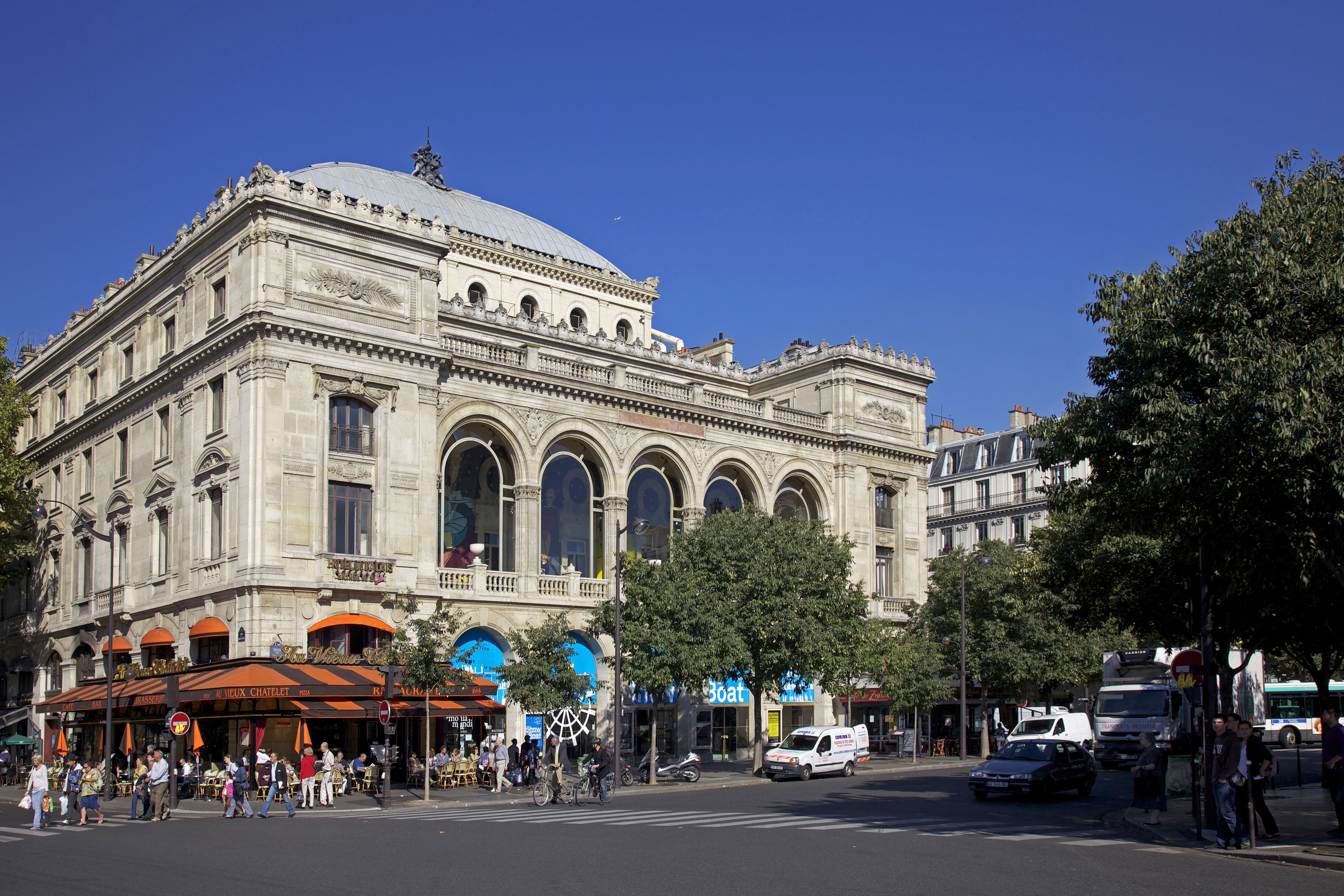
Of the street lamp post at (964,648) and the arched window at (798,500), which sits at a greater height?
the arched window at (798,500)

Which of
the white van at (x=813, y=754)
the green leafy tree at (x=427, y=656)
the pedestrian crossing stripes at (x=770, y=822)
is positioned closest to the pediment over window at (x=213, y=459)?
the green leafy tree at (x=427, y=656)

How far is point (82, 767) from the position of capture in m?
28.4

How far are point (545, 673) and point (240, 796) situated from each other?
10.2 m

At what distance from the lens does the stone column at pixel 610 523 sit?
4588cm

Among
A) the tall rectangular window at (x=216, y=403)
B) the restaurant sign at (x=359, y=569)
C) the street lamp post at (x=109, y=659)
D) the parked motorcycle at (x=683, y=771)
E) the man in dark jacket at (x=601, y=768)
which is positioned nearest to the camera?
the man in dark jacket at (x=601, y=768)

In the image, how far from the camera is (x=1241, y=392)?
1708 centimetres

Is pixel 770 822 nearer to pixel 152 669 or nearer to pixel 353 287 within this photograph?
pixel 353 287

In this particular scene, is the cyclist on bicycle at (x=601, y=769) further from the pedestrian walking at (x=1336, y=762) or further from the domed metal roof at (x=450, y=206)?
the domed metal roof at (x=450, y=206)

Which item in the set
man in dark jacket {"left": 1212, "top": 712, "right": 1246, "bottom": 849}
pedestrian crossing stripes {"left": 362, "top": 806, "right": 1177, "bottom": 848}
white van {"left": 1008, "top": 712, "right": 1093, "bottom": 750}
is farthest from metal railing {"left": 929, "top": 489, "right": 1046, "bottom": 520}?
man in dark jacket {"left": 1212, "top": 712, "right": 1246, "bottom": 849}

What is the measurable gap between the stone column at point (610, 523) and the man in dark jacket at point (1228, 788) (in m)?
29.3

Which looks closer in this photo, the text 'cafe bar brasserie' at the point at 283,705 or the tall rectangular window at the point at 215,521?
the text 'cafe bar brasserie' at the point at 283,705

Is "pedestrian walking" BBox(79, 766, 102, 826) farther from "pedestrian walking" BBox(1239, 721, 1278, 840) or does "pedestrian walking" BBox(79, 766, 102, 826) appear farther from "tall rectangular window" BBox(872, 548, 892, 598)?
"tall rectangular window" BBox(872, 548, 892, 598)

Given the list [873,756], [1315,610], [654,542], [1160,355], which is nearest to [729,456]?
[654,542]

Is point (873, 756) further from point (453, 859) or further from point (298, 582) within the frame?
point (453, 859)
